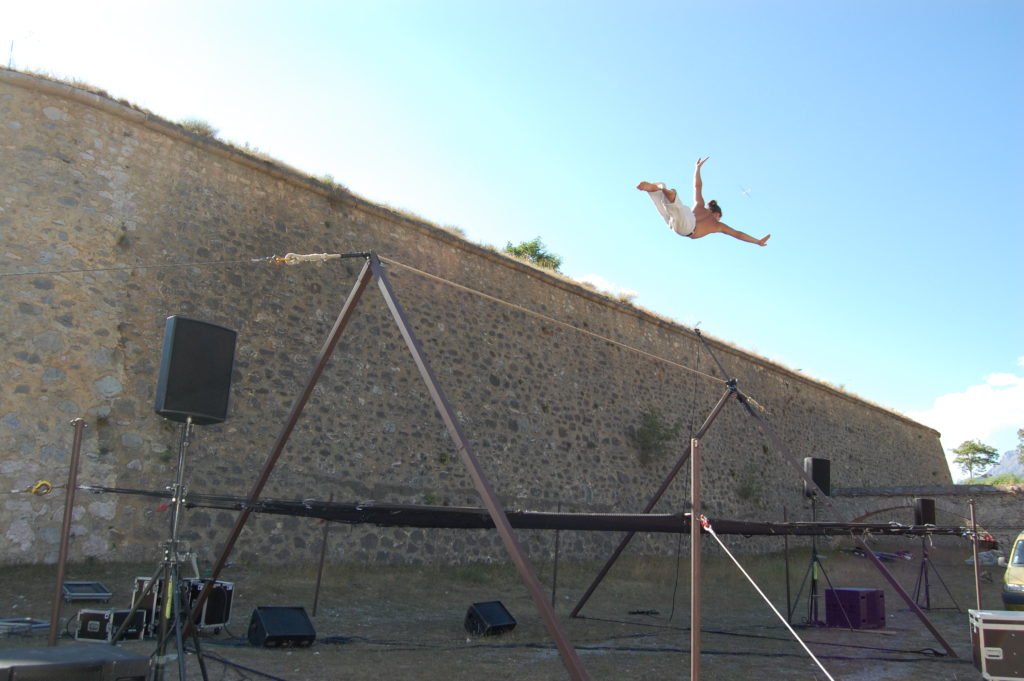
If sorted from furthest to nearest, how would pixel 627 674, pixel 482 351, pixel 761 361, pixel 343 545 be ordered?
pixel 761 361, pixel 482 351, pixel 343 545, pixel 627 674

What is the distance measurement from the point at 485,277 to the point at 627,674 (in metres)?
6.96

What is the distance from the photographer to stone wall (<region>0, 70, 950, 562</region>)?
7066 millimetres

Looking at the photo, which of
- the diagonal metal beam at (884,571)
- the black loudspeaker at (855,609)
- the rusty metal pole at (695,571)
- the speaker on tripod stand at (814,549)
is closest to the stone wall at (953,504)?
the speaker on tripod stand at (814,549)

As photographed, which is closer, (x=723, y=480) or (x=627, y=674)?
(x=627, y=674)

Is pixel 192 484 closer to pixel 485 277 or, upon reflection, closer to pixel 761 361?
pixel 485 277

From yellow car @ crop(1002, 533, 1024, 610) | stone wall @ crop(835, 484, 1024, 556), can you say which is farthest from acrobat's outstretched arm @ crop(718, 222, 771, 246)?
stone wall @ crop(835, 484, 1024, 556)

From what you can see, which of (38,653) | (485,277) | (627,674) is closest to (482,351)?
(485,277)

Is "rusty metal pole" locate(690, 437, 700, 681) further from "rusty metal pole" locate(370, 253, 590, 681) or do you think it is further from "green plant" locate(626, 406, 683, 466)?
"green plant" locate(626, 406, 683, 466)

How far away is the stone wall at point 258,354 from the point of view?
23.2ft

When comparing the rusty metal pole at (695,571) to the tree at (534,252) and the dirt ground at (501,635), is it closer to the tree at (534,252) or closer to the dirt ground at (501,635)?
the dirt ground at (501,635)

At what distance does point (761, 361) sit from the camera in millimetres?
17594

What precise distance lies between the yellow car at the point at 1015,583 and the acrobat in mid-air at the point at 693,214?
15.2 ft

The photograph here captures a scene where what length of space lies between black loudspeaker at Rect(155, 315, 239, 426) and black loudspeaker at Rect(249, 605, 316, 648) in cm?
170

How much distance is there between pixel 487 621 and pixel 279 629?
1972 mm
